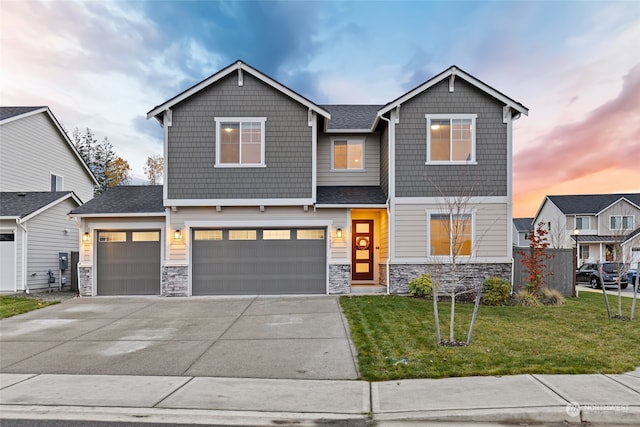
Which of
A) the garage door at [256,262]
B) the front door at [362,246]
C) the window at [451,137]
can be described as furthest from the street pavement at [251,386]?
the window at [451,137]

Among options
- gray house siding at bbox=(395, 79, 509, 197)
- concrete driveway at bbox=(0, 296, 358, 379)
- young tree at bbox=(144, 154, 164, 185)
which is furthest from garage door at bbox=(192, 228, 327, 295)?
young tree at bbox=(144, 154, 164, 185)

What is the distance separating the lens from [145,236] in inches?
583

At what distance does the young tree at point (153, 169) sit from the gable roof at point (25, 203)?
22.5 m

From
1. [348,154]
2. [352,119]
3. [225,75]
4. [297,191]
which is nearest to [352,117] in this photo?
[352,119]

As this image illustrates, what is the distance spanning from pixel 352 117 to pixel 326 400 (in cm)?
Answer: 1352

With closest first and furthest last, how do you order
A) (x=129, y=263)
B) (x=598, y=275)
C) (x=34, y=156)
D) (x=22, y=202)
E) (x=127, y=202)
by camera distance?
1. (x=129, y=263)
2. (x=127, y=202)
3. (x=22, y=202)
4. (x=34, y=156)
5. (x=598, y=275)

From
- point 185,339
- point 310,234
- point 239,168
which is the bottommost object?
point 185,339

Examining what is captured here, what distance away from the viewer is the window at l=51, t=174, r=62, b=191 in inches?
868

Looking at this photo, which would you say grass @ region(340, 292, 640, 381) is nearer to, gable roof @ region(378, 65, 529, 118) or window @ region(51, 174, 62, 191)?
gable roof @ region(378, 65, 529, 118)

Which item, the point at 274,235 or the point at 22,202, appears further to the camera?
the point at 22,202

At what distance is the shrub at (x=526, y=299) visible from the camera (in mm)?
12455

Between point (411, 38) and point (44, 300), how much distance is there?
2115 centimetres

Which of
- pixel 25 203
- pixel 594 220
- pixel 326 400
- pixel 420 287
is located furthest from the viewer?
pixel 594 220

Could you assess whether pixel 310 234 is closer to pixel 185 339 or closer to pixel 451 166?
pixel 451 166
